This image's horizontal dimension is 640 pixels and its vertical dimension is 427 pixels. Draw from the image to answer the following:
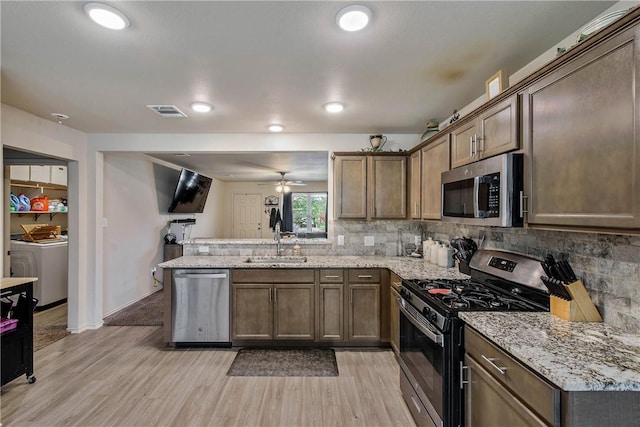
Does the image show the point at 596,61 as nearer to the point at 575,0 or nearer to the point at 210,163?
the point at 575,0

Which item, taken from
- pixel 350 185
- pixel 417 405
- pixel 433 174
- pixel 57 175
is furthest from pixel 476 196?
pixel 57 175

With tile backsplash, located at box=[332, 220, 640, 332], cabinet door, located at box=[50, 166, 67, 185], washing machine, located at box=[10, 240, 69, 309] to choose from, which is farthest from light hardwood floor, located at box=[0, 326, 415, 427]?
cabinet door, located at box=[50, 166, 67, 185]

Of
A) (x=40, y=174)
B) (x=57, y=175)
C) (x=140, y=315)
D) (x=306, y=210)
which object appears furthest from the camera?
(x=306, y=210)

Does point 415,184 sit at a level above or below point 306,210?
above

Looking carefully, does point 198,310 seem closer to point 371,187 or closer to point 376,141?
point 371,187

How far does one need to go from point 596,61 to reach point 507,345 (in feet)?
3.88

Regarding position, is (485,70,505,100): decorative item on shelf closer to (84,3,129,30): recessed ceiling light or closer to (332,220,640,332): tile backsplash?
(332,220,640,332): tile backsplash

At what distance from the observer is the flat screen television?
18.6 feet

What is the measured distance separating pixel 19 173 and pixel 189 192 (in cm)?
241

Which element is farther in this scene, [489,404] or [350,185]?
[350,185]

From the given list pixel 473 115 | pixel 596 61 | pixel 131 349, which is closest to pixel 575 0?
pixel 596 61

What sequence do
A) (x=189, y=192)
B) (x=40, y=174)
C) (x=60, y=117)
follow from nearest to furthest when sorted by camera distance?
(x=60, y=117) < (x=40, y=174) < (x=189, y=192)

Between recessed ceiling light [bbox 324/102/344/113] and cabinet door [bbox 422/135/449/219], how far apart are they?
92 cm

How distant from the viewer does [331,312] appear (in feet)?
10.7
